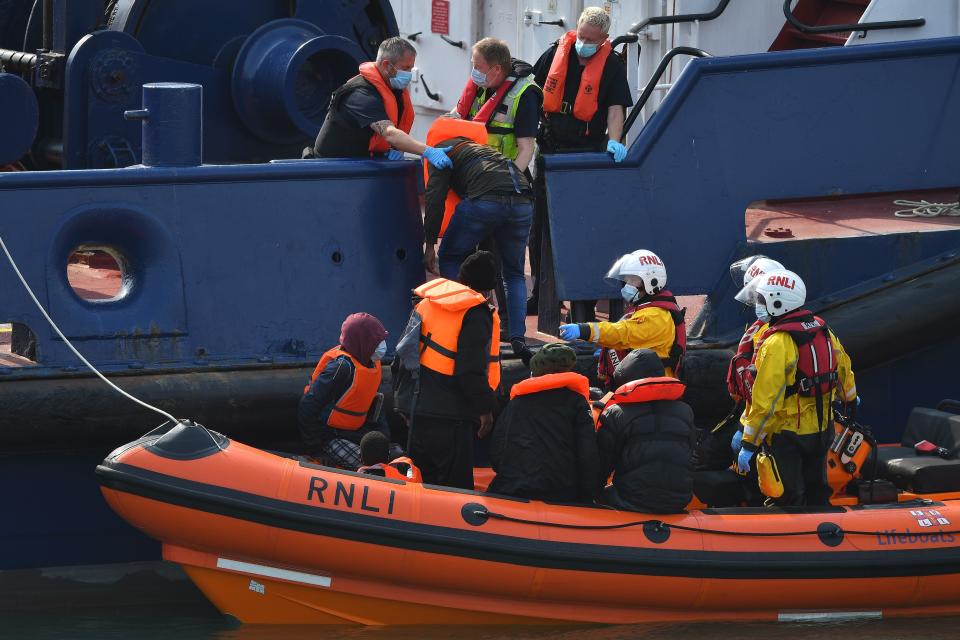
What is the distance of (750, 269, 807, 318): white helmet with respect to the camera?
574 cm

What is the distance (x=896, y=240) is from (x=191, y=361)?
3.32m

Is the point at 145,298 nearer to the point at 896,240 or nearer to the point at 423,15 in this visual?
the point at 896,240

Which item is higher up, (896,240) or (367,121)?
(367,121)

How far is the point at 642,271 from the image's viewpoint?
603cm

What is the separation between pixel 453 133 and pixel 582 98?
0.87 metres

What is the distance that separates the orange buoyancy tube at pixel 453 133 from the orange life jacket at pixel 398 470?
119 cm

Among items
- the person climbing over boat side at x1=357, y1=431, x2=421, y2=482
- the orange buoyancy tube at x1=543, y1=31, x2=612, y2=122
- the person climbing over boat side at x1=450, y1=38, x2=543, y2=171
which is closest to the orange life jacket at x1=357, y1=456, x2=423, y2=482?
the person climbing over boat side at x1=357, y1=431, x2=421, y2=482

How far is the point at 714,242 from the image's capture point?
22.0ft

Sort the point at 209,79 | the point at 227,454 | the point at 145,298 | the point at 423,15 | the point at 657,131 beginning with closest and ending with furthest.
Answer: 1. the point at 227,454
2. the point at 145,298
3. the point at 657,131
4. the point at 209,79
5. the point at 423,15

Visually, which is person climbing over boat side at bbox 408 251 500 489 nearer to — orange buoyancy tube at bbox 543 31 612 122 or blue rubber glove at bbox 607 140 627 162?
blue rubber glove at bbox 607 140 627 162

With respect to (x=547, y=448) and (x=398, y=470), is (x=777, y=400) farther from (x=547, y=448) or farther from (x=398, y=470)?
(x=398, y=470)

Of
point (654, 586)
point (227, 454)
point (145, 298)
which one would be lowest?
point (654, 586)

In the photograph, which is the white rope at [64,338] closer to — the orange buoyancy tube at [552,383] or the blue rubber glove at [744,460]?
the orange buoyancy tube at [552,383]

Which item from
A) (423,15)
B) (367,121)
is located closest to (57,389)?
(367,121)
